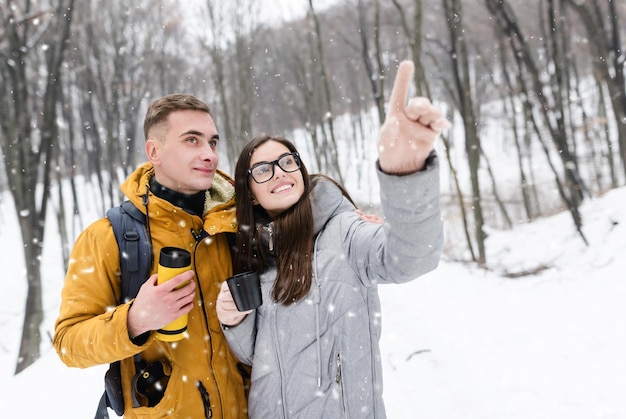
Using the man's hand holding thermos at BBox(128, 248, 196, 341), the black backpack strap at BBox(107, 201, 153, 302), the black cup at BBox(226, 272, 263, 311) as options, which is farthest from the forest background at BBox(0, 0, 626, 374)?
the black cup at BBox(226, 272, 263, 311)

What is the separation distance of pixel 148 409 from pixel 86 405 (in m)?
2.59

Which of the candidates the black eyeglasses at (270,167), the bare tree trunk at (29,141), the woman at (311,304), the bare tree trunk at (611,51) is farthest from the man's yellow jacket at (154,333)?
the bare tree trunk at (611,51)

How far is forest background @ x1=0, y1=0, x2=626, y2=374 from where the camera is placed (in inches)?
206

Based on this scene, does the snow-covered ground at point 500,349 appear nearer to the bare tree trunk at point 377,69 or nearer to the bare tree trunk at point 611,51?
the bare tree trunk at point 611,51

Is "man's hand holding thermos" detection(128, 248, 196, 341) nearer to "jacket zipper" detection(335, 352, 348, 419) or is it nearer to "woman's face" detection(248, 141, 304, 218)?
"woman's face" detection(248, 141, 304, 218)

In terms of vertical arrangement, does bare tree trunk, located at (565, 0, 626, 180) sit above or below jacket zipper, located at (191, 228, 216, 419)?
above

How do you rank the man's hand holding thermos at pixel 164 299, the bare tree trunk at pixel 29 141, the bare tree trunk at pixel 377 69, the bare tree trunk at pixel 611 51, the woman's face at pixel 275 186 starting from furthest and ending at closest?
the bare tree trunk at pixel 377 69
the bare tree trunk at pixel 611 51
the bare tree trunk at pixel 29 141
the woman's face at pixel 275 186
the man's hand holding thermos at pixel 164 299

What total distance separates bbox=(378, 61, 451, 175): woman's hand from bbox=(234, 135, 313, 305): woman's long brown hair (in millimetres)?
584

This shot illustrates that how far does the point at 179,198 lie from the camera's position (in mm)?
1975

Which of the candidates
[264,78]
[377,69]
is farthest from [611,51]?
[264,78]

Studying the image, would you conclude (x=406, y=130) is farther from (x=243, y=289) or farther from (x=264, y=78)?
(x=264, y=78)

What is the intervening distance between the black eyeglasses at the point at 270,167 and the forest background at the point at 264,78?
14.1 feet

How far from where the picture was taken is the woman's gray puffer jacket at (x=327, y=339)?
5.48ft

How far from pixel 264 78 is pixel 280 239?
57.6 ft
